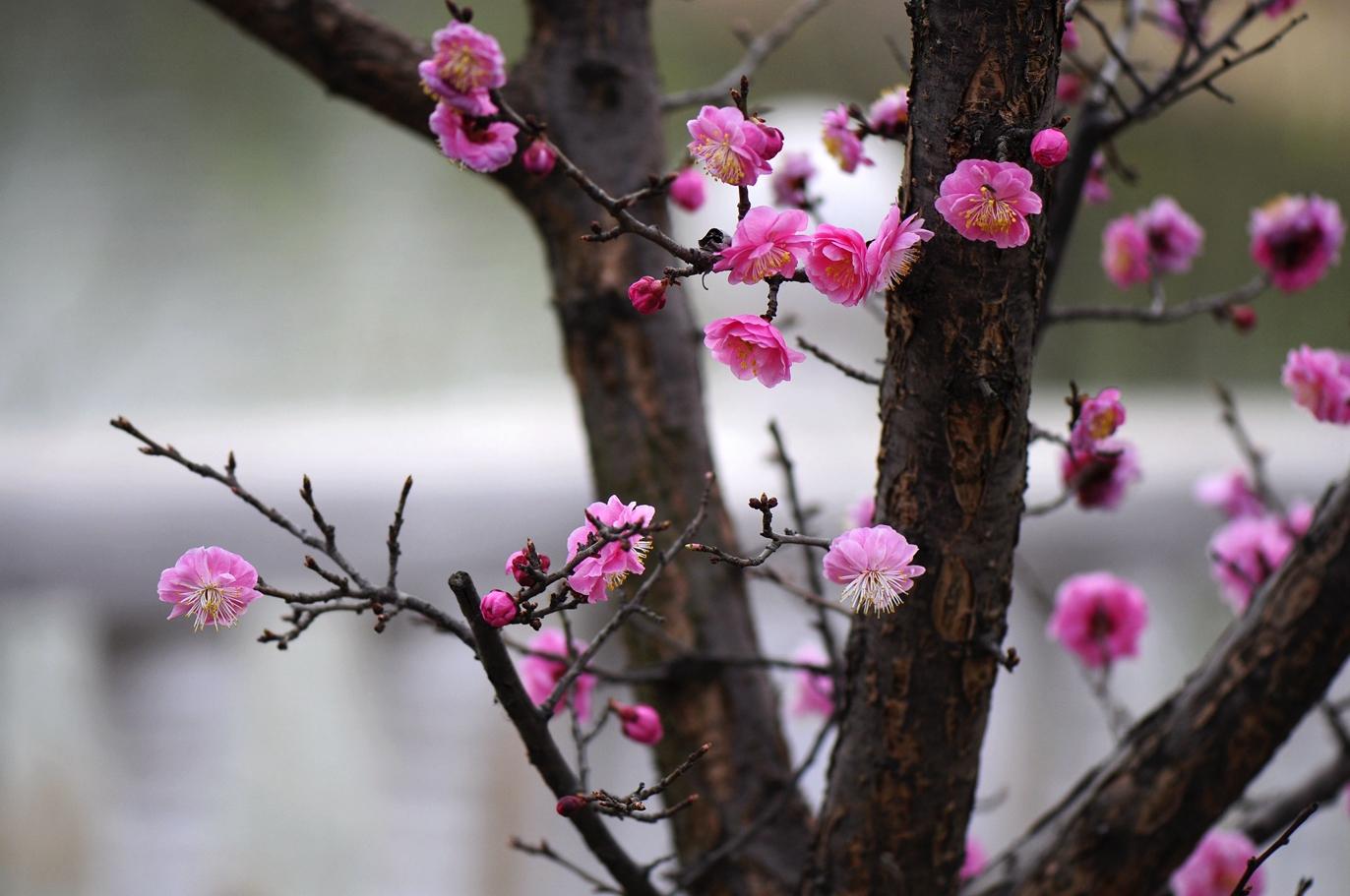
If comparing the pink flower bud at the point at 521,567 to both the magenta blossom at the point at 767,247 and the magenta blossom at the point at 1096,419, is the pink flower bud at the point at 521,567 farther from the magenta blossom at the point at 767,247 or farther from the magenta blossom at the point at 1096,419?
the magenta blossom at the point at 1096,419

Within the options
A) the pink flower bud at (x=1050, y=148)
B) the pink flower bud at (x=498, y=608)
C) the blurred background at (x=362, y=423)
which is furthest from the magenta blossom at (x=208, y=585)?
the blurred background at (x=362, y=423)

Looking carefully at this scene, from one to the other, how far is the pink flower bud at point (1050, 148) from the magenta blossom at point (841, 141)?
0.16 meters

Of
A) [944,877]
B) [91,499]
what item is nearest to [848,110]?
[944,877]

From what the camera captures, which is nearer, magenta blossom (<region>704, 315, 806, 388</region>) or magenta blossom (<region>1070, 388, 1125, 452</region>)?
magenta blossom (<region>704, 315, 806, 388</region>)

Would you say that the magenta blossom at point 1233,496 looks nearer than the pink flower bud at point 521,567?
No

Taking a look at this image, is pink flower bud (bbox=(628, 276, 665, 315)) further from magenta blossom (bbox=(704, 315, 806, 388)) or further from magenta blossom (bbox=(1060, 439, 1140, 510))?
magenta blossom (bbox=(1060, 439, 1140, 510))

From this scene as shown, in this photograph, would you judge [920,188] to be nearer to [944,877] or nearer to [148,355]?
[944,877]

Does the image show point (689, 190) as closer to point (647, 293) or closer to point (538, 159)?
point (538, 159)

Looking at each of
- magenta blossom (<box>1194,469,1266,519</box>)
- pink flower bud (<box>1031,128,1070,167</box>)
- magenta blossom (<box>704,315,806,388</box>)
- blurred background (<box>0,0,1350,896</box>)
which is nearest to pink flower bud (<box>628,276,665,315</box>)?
magenta blossom (<box>704,315,806,388</box>)

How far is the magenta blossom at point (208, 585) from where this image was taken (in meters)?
0.37

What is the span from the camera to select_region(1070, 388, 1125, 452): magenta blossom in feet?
1.57

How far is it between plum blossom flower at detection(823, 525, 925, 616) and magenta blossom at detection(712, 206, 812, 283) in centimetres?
10

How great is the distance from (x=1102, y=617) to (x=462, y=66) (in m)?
0.58

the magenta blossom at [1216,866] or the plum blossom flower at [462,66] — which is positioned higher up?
the plum blossom flower at [462,66]
